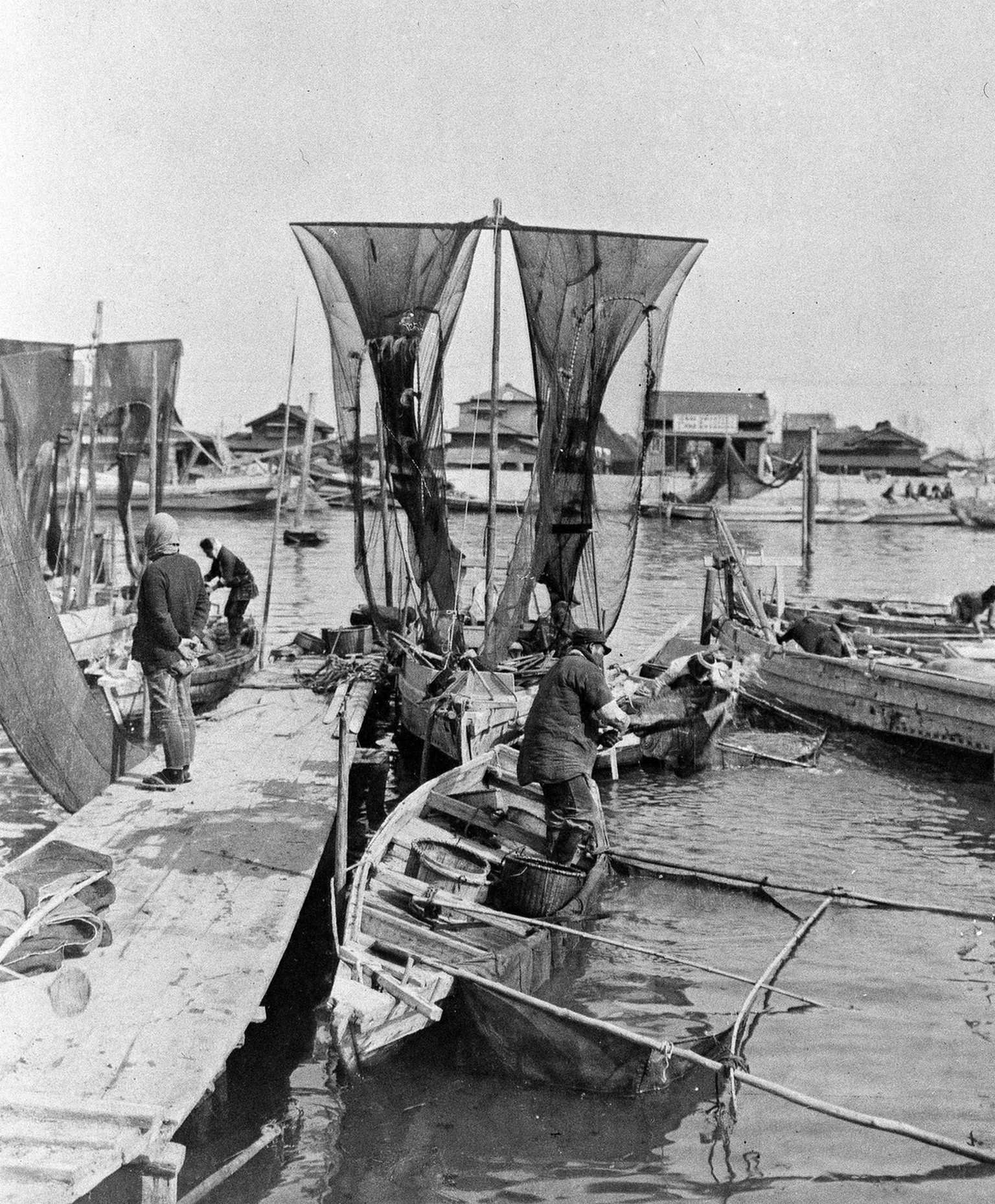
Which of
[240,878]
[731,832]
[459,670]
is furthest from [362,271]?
[240,878]

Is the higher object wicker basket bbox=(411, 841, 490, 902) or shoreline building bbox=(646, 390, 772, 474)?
shoreline building bbox=(646, 390, 772, 474)

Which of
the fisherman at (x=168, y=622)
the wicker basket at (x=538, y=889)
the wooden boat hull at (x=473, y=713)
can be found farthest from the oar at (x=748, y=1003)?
the fisherman at (x=168, y=622)

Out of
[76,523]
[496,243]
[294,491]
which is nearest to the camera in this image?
[496,243]

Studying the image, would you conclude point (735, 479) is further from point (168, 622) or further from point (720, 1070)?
point (720, 1070)

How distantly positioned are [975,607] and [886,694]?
14.6 feet

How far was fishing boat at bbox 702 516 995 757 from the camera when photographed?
14.4 metres

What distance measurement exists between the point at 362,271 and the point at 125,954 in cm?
943

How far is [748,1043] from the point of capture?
23.9 feet

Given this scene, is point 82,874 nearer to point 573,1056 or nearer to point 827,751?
point 573,1056

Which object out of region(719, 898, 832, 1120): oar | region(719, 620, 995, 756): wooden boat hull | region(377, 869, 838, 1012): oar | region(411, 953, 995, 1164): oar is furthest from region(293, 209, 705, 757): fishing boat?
region(411, 953, 995, 1164): oar

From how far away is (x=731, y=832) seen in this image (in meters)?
12.3

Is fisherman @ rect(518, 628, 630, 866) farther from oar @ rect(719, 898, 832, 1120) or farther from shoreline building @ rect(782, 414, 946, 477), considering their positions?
shoreline building @ rect(782, 414, 946, 477)

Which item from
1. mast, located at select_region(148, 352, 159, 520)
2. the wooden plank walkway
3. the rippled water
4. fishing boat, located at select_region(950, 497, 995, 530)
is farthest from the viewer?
fishing boat, located at select_region(950, 497, 995, 530)

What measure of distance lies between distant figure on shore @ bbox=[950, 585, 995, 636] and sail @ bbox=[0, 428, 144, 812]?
1392cm
